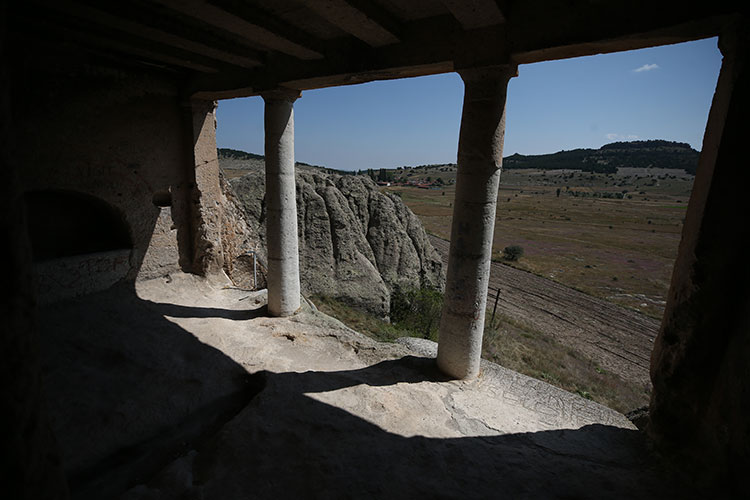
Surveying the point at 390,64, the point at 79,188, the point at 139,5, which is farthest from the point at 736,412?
the point at 79,188

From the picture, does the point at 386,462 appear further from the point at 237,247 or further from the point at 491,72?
the point at 237,247

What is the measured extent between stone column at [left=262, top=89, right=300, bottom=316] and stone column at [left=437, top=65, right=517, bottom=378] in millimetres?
3382

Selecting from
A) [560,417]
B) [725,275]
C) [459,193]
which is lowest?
[560,417]

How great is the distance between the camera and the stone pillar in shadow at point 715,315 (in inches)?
127

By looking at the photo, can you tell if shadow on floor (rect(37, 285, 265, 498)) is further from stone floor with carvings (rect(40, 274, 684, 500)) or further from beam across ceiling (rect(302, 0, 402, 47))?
beam across ceiling (rect(302, 0, 402, 47))

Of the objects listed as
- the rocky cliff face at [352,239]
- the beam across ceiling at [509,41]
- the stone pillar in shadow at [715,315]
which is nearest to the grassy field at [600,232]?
the rocky cliff face at [352,239]

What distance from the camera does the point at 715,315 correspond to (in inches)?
140

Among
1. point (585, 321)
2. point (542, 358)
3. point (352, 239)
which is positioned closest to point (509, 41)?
point (352, 239)

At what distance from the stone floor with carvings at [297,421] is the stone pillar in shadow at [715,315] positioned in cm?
49

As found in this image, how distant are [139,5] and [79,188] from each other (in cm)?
391

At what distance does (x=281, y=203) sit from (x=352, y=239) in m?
8.07

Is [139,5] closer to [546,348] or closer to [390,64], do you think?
[390,64]

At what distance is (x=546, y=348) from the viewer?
16.5m

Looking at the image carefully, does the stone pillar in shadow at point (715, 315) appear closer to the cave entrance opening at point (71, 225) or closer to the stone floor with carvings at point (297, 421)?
the stone floor with carvings at point (297, 421)
